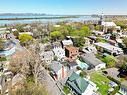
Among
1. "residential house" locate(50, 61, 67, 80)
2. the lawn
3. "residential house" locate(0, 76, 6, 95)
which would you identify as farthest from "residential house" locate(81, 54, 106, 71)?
"residential house" locate(0, 76, 6, 95)

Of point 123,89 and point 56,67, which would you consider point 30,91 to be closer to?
point 56,67

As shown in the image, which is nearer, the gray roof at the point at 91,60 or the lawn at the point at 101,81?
the lawn at the point at 101,81

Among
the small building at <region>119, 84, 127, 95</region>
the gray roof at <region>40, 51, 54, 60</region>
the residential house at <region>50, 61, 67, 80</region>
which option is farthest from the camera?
the gray roof at <region>40, 51, 54, 60</region>

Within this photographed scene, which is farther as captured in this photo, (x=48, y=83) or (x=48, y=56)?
(x=48, y=56)

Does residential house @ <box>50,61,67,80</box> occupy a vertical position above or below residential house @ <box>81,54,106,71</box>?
above

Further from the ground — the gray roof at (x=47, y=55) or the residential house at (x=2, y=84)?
the residential house at (x=2, y=84)

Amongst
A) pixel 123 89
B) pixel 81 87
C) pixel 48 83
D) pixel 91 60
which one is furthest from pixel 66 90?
pixel 91 60

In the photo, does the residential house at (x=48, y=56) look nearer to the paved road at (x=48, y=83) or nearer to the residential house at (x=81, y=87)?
the paved road at (x=48, y=83)

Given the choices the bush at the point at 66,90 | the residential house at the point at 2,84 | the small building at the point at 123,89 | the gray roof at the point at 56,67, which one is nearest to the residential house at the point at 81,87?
the bush at the point at 66,90

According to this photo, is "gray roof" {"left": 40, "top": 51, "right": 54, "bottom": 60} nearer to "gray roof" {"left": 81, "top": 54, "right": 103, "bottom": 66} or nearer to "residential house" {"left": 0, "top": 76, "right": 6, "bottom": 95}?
"gray roof" {"left": 81, "top": 54, "right": 103, "bottom": 66}
